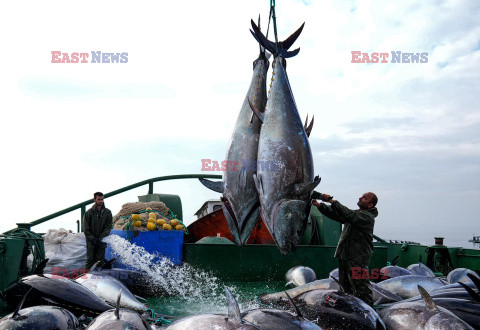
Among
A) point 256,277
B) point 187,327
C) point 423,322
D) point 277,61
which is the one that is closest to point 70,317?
point 187,327

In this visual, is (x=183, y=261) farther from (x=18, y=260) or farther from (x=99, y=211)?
(x=18, y=260)

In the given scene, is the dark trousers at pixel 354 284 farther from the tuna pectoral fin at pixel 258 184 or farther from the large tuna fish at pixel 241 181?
the tuna pectoral fin at pixel 258 184

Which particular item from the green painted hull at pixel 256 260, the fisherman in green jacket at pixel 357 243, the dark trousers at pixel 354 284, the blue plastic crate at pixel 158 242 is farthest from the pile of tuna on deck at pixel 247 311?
the green painted hull at pixel 256 260

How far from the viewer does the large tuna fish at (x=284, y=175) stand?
11.5 feet

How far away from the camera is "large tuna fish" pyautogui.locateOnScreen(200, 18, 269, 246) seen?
12.4 feet

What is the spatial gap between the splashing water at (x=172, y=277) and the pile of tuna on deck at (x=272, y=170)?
7.79 feet

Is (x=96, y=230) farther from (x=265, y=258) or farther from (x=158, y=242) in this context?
(x=265, y=258)

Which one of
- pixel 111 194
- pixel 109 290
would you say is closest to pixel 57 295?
pixel 109 290

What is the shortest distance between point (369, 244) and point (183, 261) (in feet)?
11.8

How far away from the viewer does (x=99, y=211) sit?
23.6 ft

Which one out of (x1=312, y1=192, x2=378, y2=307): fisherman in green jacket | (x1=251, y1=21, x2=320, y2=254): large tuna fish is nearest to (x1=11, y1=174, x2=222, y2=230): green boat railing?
(x1=312, y1=192, x2=378, y2=307): fisherman in green jacket

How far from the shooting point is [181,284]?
6.64 meters

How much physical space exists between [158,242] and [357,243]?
11.5 ft

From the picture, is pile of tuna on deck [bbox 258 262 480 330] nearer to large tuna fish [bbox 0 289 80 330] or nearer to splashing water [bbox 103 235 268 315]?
large tuna fish [bbox 0 289 80 330]
